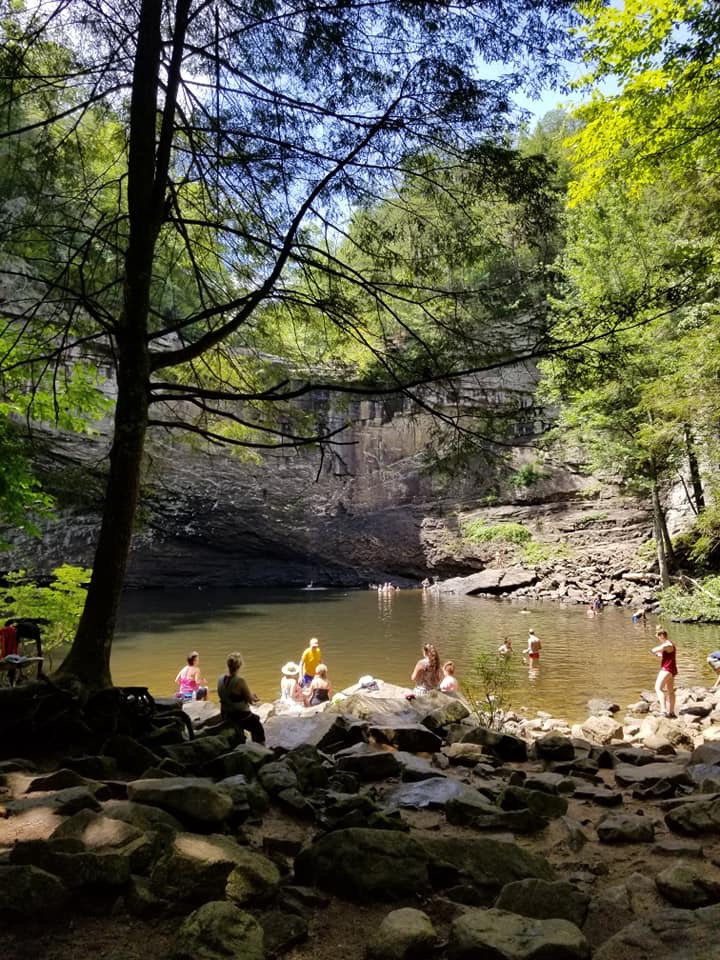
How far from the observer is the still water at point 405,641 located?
42.2ft

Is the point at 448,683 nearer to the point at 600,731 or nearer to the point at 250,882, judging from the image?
the point at 600,731

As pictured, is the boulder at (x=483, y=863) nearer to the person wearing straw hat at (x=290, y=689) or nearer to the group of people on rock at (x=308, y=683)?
the group of people on rock at (x=308, y=683)

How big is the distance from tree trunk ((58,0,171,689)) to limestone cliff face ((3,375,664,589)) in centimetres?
2528

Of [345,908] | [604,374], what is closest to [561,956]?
[345,908]

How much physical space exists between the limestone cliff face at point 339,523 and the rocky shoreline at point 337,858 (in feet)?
86.4

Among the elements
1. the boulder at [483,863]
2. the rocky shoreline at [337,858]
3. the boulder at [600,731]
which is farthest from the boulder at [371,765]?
the boulder at [600,731]

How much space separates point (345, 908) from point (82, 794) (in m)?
1.41

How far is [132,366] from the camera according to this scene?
5004mm

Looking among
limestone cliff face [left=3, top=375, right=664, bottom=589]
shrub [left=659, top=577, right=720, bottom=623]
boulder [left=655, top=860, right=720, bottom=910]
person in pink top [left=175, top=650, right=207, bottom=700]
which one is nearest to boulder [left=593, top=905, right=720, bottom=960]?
boulder [left=655, top=860, right=720, bottom=910]

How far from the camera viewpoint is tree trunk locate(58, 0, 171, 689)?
15.9 feet

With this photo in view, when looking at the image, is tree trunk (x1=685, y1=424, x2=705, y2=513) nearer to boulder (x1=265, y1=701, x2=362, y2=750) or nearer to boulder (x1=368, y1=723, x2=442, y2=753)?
boulder (x1=368, y1=723, x2=442, y2=753)

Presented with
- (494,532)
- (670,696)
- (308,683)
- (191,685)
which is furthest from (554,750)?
(494,532)

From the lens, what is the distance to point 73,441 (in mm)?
28188

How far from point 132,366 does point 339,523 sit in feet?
112
